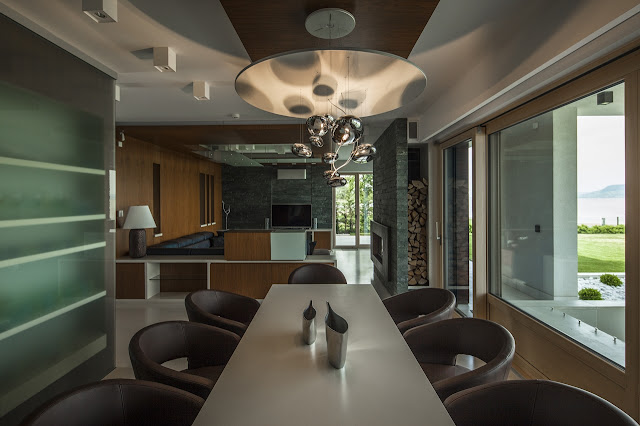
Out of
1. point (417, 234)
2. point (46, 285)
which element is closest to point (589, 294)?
point (417, 234)

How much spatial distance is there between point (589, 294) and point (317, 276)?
1943 millimetres

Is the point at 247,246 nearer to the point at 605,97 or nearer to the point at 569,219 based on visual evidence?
the point at 569,219

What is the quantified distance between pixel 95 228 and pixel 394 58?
251cm

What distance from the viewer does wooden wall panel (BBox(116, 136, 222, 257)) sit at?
17.8ft

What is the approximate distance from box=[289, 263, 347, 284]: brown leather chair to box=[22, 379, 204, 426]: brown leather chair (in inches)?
76.8

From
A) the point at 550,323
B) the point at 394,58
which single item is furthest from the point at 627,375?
the point at 394,58

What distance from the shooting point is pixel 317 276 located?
3260mm

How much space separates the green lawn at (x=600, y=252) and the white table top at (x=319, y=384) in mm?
1334

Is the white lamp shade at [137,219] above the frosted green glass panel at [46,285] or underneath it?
above

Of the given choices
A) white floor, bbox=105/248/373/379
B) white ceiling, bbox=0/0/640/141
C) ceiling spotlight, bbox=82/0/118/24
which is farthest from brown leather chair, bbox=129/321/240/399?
white ceiling, bbox=0/0/640/141

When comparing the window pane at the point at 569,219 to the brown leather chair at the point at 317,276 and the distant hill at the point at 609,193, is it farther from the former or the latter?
the brown leather chair at the point at 317,276

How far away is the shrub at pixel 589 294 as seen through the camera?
2225 millimetres

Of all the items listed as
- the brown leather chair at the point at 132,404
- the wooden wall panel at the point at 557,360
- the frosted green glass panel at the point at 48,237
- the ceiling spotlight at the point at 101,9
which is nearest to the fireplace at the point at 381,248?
the wooden wall panel at the point at 557,360

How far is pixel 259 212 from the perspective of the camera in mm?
10453
